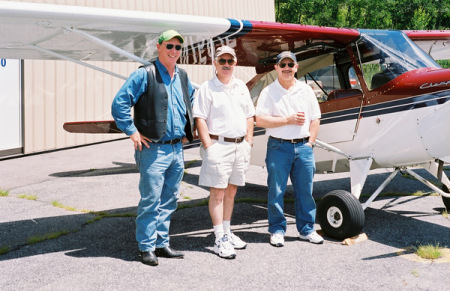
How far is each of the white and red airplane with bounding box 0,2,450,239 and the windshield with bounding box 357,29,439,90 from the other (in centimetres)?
1

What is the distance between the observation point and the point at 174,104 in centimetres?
388

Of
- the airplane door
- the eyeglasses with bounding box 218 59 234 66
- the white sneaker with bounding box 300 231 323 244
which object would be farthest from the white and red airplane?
the airplane door

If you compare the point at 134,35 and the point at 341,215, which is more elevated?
the point at 134,35

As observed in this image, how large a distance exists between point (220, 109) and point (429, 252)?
2.25 m

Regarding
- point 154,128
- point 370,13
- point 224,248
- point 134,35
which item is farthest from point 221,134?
point 370,13

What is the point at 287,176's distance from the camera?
445cm

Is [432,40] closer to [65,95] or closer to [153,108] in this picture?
[153,108]

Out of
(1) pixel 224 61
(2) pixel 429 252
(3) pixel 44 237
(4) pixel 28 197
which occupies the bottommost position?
(2) pixel 429 252

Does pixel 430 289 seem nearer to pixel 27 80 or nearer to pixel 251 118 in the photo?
pixel 251 118

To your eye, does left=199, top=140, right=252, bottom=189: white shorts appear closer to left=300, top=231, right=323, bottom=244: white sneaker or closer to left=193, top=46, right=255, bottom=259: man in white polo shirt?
left=193, top=46, right=255, bottom=259: man in white polo shirt

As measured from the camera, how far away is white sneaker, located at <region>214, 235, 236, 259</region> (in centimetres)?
397

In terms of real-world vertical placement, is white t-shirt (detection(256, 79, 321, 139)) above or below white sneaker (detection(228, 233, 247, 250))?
above

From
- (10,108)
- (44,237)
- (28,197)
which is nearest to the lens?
(44,237)

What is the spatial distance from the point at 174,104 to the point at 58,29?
1.43 meters
